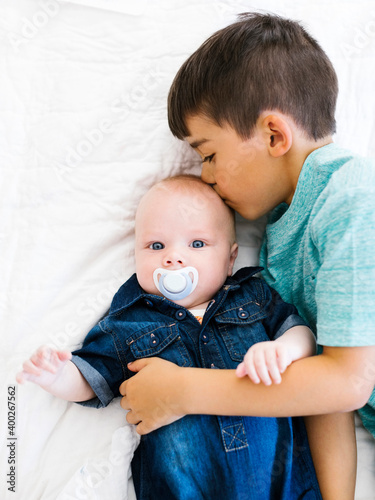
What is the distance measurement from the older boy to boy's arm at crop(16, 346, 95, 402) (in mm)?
102

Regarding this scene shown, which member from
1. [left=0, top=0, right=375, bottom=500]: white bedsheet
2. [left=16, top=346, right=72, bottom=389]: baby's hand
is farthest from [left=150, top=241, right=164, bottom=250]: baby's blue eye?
[left=16, top=346, right=72, bottom=389]: baby's hand

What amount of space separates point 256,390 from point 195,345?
0.64ft

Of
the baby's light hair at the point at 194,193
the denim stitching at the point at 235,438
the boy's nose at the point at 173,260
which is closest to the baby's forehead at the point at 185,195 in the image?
the baby's light hair at the point at 194,193

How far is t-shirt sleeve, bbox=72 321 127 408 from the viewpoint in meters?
1.12

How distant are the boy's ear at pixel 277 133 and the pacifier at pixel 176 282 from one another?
324mm

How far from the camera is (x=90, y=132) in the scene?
4.30 feet

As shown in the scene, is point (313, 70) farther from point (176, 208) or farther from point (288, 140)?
point (176, 208)

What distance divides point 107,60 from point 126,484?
1.02m

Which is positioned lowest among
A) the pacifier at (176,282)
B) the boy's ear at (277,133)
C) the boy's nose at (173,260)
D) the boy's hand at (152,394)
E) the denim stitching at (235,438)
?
the denim stitching at (235,438)

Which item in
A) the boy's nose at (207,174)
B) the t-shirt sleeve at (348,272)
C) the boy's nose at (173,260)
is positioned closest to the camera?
the t-shirt sleeve at (348,272)

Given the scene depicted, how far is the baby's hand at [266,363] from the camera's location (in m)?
0.93

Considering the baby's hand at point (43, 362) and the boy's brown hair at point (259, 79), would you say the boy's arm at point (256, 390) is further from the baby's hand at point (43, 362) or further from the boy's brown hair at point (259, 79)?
the boy's brown hair at point (259, 79)

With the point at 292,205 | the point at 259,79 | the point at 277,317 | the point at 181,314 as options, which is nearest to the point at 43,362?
the point at 181,314

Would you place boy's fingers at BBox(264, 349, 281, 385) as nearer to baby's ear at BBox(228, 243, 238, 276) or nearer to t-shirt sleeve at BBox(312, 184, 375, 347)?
t-shirt sleeve at BBox(312, 184, 375, 347)
